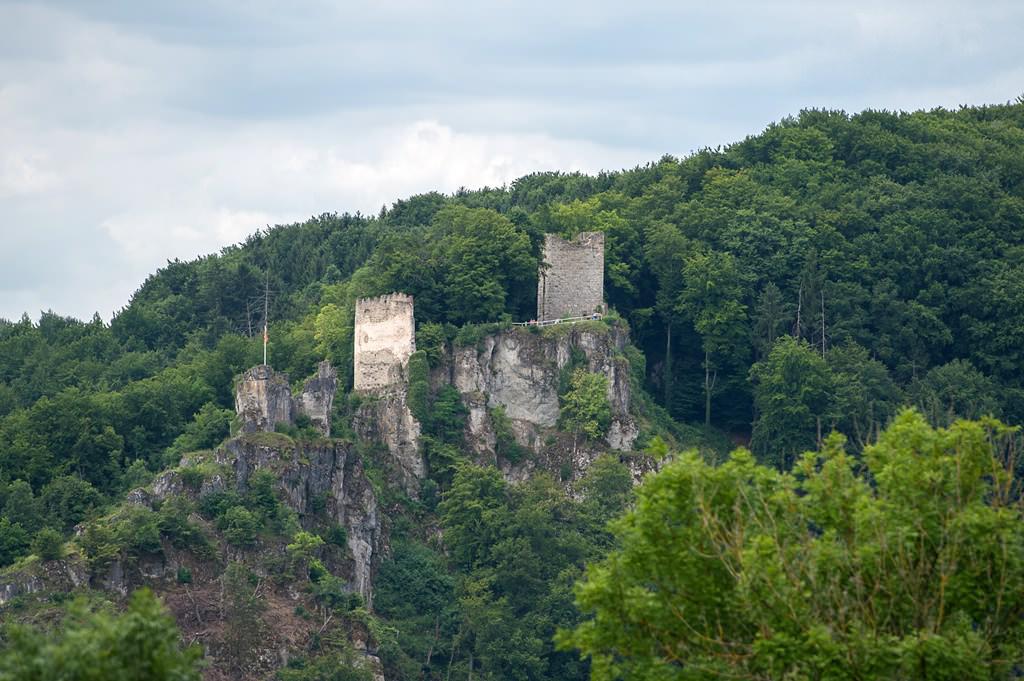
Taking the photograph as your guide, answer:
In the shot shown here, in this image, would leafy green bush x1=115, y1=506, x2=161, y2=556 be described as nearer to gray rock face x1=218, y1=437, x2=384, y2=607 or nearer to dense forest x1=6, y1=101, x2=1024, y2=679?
dense forest x1=6, y1=101, x2=1024, y2=679

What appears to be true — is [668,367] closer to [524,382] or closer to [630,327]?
[630,327]

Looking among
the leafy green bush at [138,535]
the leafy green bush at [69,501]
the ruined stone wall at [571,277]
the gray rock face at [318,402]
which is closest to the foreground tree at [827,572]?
the leafy green bush at [138,535]

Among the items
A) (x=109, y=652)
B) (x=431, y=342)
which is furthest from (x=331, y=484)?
(x=109, y=652)

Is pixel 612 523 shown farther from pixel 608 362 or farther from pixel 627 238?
pixel 627 238

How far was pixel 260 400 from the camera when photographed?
6525 cm

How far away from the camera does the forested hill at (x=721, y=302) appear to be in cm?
7188

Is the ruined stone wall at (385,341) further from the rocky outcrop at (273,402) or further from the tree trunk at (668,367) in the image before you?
the tree trunk at (668,367)

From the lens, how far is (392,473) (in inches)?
2756

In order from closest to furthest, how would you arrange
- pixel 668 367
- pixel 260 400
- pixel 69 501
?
1. pixel 69 501
2. pixel 260 400
3. pixel 668 367

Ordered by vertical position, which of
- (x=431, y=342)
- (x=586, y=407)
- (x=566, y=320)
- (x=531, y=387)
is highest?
(x=566, y=320)

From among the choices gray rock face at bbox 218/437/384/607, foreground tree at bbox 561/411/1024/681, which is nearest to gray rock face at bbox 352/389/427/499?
gray rock face at bbox 218/437/384/607

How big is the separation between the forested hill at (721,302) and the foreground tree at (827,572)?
29.4 m

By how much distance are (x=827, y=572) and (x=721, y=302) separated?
42367 millimetres

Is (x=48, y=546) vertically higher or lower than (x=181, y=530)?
lower
